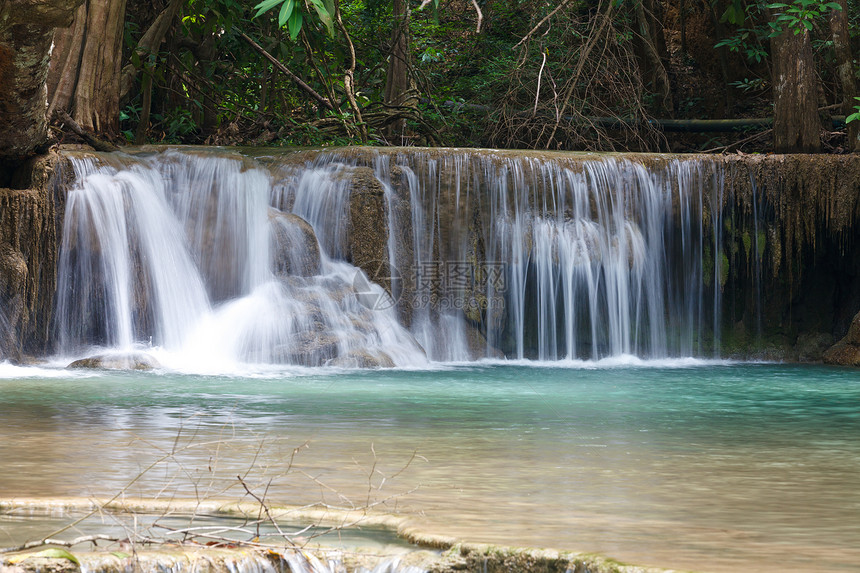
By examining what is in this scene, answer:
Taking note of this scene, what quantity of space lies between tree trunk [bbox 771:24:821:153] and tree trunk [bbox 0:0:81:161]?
896 cm

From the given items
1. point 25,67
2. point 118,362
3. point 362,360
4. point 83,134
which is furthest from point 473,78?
point 25,67

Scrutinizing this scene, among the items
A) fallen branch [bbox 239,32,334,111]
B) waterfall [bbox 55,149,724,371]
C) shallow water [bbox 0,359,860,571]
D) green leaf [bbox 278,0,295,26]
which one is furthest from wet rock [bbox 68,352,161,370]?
fallen branch [bbox 239,32,334,111]

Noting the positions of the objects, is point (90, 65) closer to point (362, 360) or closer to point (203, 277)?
point (203, 277)

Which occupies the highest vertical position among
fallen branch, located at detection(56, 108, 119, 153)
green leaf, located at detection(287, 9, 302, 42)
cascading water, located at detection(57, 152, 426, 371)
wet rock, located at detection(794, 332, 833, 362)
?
fallen branch, located at detection(56, 108, 119, 153)

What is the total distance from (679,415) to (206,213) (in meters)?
6.36

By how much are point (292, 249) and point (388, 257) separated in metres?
1.11

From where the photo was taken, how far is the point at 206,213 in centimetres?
1168

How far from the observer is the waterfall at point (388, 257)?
10.9m

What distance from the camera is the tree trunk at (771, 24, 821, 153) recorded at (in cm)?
1398

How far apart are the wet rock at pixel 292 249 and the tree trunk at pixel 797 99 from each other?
6.37 meters

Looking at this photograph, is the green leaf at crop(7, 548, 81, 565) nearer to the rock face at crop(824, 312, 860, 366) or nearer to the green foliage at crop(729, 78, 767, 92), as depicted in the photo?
the rock face at crop(824, 312, 860, 366)

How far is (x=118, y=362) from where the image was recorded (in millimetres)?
9547

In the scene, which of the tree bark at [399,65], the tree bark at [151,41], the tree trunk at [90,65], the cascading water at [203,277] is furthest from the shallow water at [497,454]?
the tree bark at [399,65]

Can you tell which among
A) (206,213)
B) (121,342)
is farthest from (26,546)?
(206,213)
